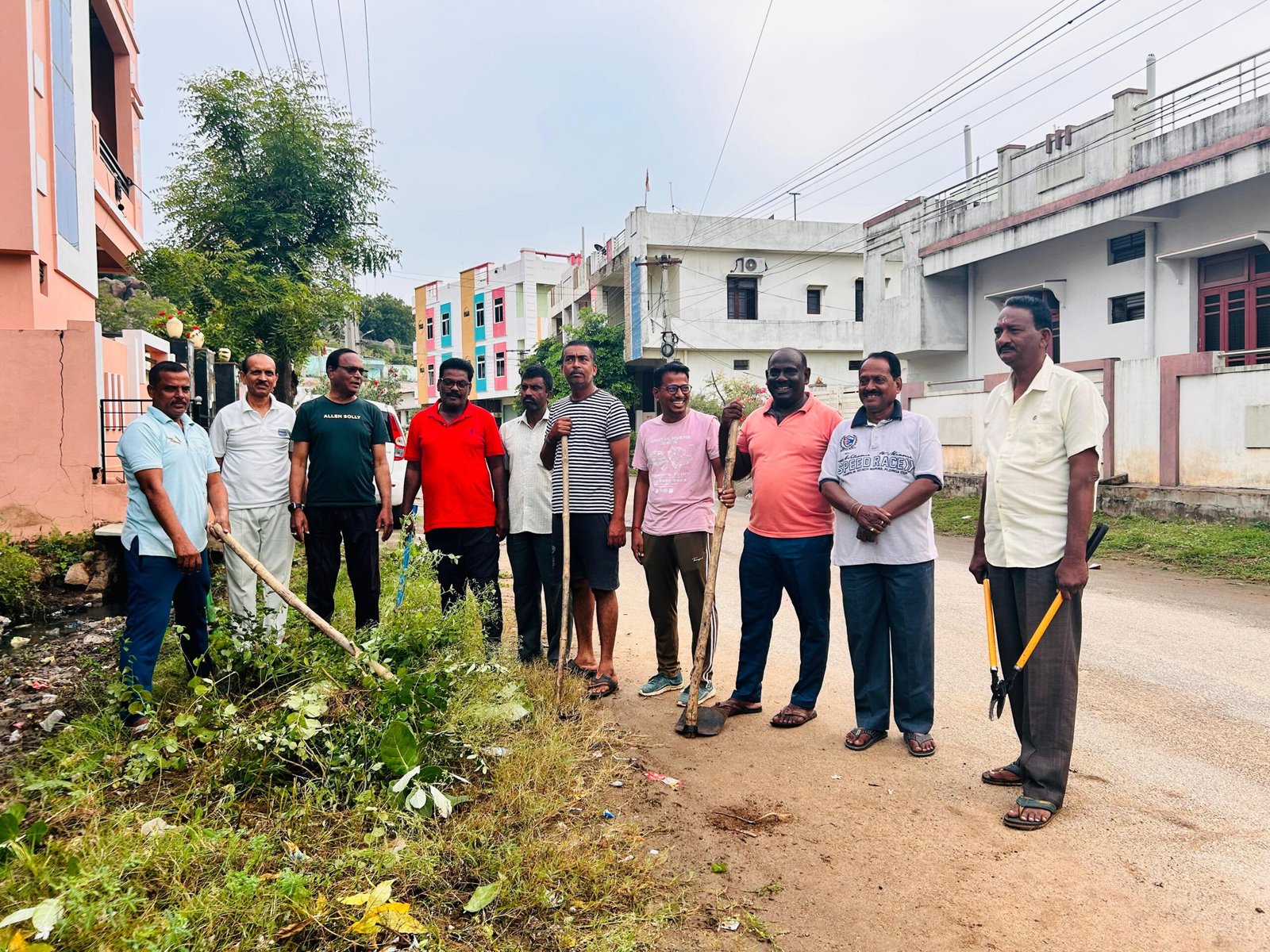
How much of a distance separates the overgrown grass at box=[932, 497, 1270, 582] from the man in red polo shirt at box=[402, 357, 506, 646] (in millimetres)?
8191

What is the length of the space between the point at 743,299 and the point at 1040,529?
26581mm

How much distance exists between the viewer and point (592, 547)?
546 cm

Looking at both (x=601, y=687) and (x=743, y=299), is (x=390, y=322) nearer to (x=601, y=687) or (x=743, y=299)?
(x=743, y=299)

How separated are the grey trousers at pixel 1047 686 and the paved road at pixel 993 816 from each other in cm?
19

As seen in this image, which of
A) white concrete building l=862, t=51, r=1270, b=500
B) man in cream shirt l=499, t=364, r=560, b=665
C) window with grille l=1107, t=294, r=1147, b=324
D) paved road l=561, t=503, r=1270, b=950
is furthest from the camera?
window with grille l=1107, t=294, r=1147, b=324

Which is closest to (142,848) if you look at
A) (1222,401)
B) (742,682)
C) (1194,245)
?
(742,682)

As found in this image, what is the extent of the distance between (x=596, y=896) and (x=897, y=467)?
2535 millimetres

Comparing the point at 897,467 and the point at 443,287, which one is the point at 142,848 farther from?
the point at 443,287

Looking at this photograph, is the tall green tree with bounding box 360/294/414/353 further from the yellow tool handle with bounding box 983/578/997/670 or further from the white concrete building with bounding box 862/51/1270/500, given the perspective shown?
the yellow tool handle with bounding box 983/578/997/670

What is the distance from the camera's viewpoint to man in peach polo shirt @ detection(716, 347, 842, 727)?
15.7ft

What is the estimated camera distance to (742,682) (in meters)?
5.07

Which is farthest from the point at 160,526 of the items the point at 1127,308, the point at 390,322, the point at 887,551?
the point at 390,322

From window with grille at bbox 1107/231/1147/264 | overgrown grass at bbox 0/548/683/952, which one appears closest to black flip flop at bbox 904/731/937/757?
overgrown grass at bbox 0/548/683/952

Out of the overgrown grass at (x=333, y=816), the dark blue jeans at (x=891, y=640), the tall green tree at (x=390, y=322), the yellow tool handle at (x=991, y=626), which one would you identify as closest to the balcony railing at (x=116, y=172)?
the overgrown grass at (x=333, y=816)
